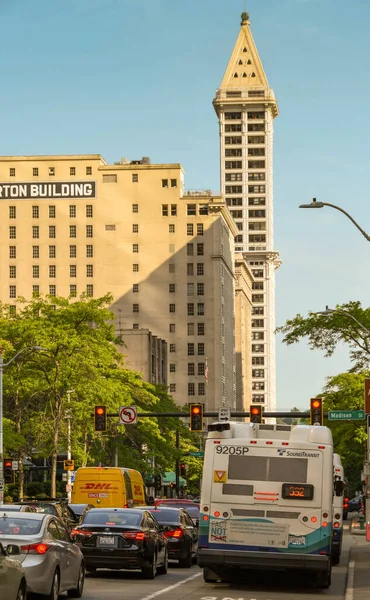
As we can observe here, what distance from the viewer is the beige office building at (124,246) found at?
173 m

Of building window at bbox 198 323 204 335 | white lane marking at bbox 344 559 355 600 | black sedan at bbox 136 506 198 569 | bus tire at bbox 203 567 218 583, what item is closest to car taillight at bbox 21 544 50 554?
white lane marking at bbox 344 559 355 600

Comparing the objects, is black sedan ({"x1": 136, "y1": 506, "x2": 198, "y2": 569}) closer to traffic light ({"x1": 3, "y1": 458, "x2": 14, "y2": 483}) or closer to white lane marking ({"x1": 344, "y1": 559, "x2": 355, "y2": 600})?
white lane marking ({"x1": 344, "y1": 559, "x2": 355, "y2": 600})

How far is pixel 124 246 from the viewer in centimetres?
17562

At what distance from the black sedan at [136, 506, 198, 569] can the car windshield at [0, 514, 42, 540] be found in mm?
13276

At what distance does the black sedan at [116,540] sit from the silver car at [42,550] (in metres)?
5.25

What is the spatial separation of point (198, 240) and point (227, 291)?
16278 millimetres

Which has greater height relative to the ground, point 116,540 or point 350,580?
point 116,540

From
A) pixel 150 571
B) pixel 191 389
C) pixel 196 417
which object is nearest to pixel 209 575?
pixel 150 571

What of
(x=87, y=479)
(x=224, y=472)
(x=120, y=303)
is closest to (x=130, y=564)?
(x=224, y=472)

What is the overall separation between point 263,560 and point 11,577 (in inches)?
366

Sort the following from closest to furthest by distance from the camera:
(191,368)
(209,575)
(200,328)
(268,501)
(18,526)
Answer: (18,526), (268,501), (209,575), (191,368), (200,328)

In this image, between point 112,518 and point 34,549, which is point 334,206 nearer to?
point 112,518

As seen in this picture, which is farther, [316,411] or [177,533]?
[316,411]

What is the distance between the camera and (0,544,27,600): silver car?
51.0 ft
